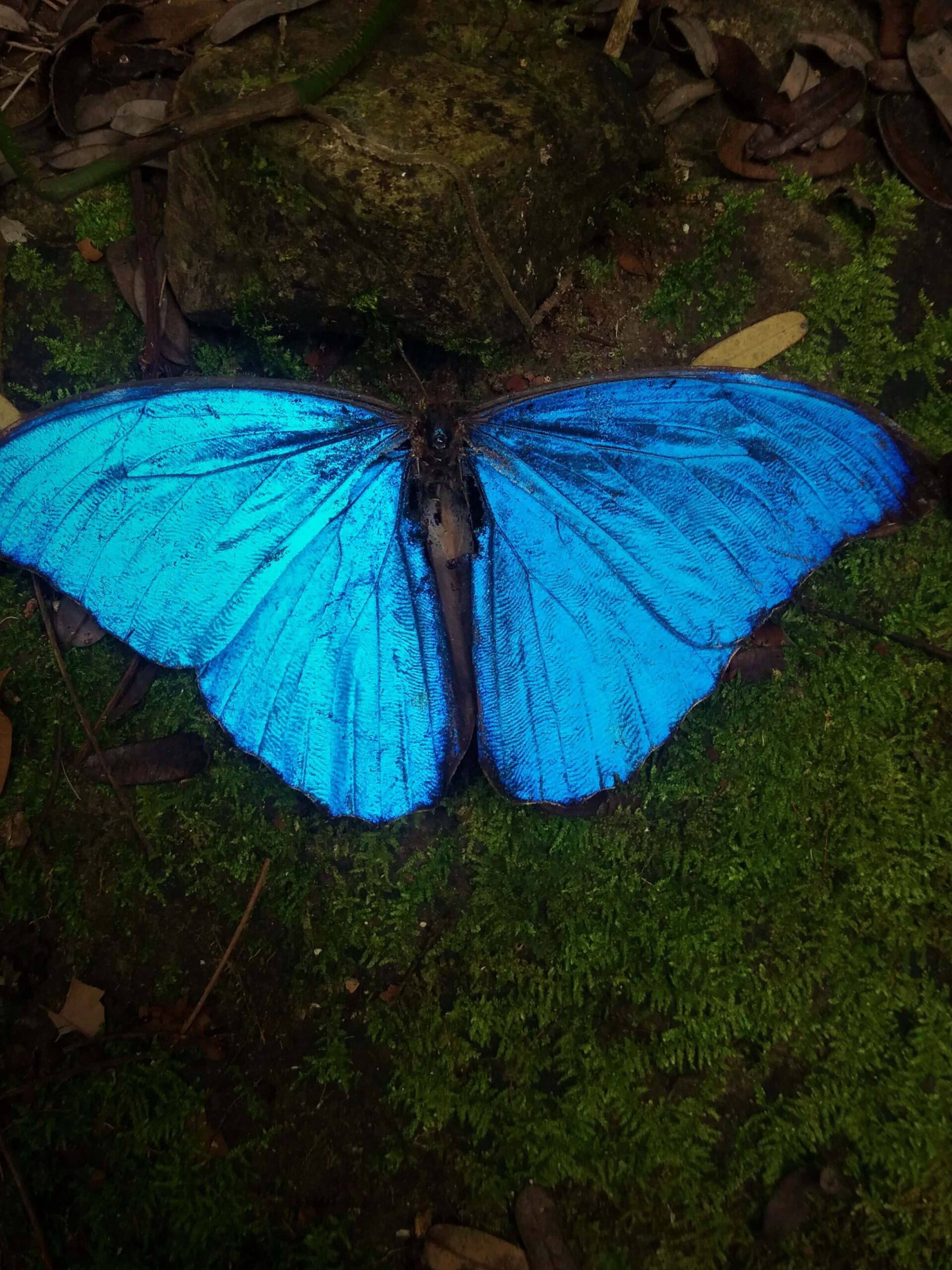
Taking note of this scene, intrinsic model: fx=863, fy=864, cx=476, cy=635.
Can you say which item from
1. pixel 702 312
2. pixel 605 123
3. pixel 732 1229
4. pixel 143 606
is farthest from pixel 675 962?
pixel 605 123

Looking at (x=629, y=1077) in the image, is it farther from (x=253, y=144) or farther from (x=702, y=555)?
(x=253, y=144)

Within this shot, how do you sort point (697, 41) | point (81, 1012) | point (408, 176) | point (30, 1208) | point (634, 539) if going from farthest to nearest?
point (697, 41), point (81, 1012), point (30, 1208), point (634, 539), point (408, 176)

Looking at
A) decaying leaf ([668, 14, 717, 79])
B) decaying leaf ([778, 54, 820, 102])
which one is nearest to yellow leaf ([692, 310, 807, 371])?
decaying leaf ([778, 54, 820, 102])

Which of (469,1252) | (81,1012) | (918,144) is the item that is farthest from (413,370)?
(469,1252)

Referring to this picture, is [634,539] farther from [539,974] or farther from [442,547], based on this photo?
[539,974]

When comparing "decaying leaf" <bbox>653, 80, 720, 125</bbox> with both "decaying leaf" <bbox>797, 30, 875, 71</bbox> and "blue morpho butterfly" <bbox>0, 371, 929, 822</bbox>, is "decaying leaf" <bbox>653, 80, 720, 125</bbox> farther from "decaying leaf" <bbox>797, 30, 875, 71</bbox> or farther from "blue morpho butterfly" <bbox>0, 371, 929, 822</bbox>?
"blue morpho butterfly" <bbox>0, 371, 929, 822</bbox>

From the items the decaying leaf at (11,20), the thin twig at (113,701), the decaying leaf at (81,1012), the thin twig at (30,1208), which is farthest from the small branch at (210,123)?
the thin twig at (30,1208)

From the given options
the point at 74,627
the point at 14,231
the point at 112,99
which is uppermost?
the point at 112,99

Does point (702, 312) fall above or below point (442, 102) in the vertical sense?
below
